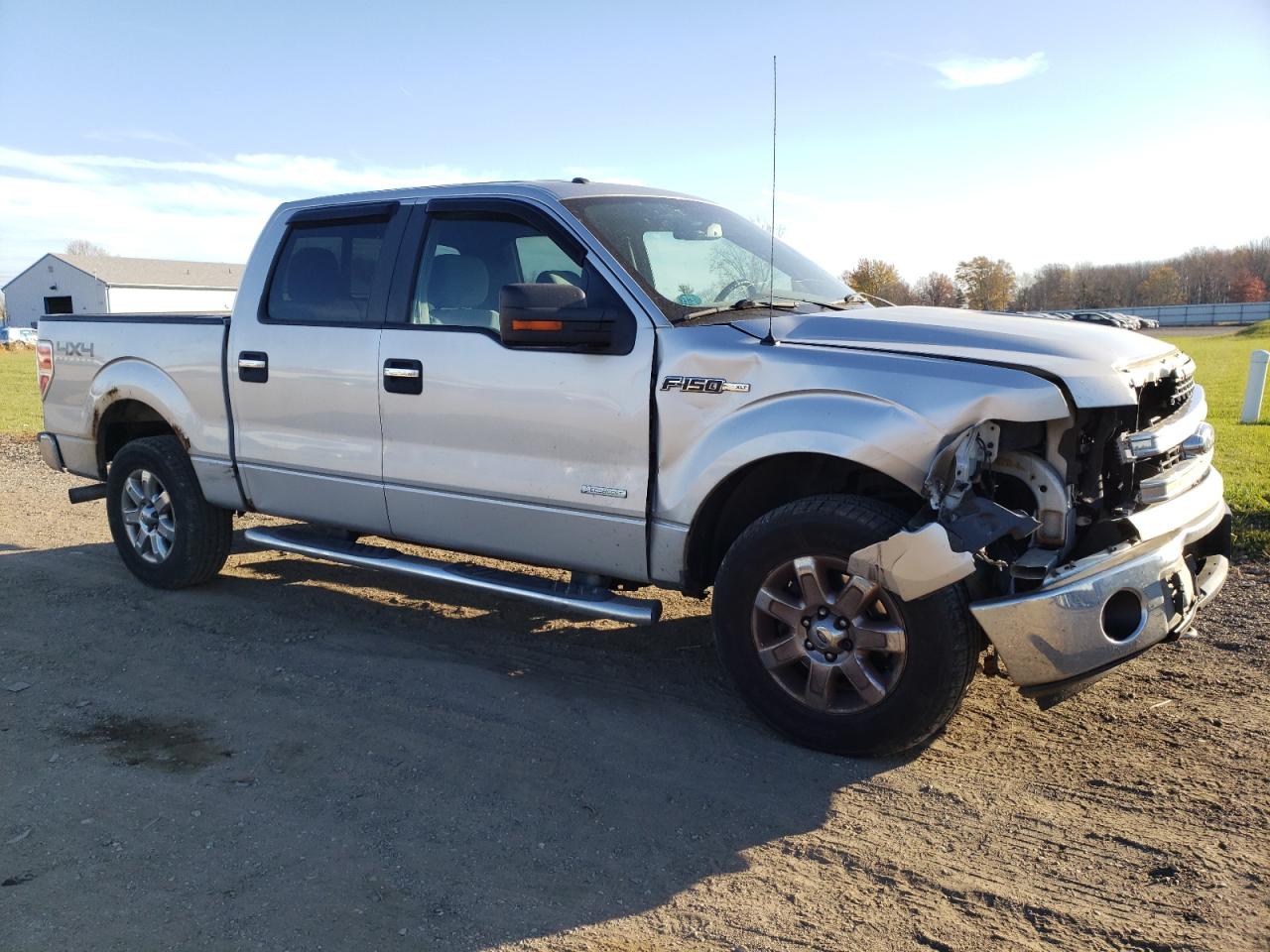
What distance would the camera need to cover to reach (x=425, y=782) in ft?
12.0

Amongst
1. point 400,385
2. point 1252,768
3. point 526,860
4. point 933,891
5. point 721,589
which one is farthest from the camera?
point 400,385

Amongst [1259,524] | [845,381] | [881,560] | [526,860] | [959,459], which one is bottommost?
[526,860]

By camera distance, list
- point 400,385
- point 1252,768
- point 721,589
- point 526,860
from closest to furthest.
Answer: point 526,860 < point 1252,768 < point 721,589 < point 400,385

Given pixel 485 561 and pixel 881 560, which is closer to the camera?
pixel 881 560

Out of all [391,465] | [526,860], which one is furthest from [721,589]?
[391,465]

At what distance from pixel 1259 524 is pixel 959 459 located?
4.55 metres

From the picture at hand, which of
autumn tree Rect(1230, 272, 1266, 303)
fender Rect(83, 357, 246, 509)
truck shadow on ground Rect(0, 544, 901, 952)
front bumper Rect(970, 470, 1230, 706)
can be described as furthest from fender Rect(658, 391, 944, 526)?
autumn tree Rect(1230, 272, 1266, 303)

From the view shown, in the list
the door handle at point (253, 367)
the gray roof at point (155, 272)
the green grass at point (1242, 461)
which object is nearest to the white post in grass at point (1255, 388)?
the green grass at point (1242, 461)

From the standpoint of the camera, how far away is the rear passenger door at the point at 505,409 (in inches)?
165

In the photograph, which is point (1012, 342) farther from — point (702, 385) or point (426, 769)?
point (426, 769)

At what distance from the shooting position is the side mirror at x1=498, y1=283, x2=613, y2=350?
4008 millimetres

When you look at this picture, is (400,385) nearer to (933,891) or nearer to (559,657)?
(559,657)

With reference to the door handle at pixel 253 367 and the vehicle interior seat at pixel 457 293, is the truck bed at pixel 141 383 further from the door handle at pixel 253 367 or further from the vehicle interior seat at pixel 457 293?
the vehicle interior seat at pixel 457 293

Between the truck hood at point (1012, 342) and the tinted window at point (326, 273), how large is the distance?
6.85ft
